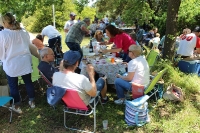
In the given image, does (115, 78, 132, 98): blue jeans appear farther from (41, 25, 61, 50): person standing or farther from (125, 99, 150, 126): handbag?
(41, 25, 61, 50): person standing

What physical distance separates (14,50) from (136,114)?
215cm

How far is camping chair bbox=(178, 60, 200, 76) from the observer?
16.1 feet

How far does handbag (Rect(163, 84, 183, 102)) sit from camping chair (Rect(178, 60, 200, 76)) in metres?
1.45

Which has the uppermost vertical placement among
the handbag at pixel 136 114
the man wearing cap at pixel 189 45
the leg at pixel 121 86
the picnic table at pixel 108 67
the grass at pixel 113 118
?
the man wearing cap at pixel 189 45

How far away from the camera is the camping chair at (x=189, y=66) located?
4910mm

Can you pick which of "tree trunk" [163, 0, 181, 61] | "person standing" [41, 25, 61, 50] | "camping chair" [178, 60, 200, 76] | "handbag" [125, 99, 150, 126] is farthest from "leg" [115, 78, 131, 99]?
"person standing" [41, 25, 61, 50]

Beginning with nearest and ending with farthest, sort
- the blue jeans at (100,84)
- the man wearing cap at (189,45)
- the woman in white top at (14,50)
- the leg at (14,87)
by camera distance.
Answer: the woman in white top at (14,50)
the blue jeans at (100,84)
the leg at (14,87)
the man wearing cap at (189,45)

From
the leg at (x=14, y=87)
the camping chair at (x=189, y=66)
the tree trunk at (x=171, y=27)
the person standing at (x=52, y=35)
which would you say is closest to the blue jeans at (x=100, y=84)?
the leg at (x=14, y=87)

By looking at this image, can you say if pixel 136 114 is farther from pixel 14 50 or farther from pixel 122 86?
pixel 14 50

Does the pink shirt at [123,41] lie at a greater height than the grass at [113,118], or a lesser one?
greater

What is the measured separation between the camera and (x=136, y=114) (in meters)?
3.00

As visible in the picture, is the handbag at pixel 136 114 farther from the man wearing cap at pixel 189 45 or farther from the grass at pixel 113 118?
the man wearing cap at pixel 189 45

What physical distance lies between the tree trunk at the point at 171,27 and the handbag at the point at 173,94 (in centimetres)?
135

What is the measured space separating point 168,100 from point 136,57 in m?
1.09
